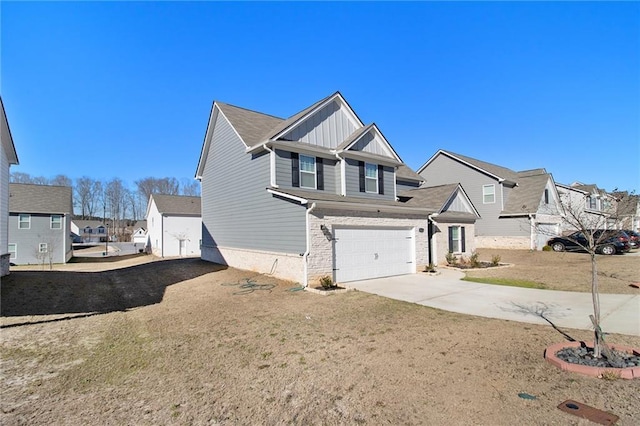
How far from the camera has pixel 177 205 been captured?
113 ft

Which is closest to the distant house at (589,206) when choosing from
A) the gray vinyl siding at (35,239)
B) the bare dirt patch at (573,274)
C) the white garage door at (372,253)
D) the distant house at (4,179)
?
the bare dirt patch at (573,274)

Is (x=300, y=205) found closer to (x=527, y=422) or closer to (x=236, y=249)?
(x=236, y=249)

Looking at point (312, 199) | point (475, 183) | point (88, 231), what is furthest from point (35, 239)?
point (88, 231)

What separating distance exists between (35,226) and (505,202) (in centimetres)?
3990

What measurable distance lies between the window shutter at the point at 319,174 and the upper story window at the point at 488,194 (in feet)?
63.0

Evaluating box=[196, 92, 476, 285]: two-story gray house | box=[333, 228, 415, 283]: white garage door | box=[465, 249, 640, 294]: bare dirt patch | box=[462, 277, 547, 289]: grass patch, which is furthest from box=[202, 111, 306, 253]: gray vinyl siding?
box=[465, 249, 640, 294]: bare dirt patch

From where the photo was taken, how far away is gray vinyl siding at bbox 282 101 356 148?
15.2m

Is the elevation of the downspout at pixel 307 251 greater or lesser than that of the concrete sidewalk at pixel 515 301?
greater

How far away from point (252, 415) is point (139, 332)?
4614mm

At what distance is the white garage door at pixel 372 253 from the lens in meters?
13.5

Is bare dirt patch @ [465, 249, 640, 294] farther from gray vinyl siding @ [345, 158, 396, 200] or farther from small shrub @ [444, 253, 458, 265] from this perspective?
gray vinyl siding @ [345, 158, 396, 200]

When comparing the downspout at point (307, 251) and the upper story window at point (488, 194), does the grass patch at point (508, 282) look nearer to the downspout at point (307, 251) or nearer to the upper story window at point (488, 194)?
the downspout at point (307, 251)

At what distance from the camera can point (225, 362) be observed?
565 cm

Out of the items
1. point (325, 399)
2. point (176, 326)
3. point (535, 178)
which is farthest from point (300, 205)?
point (535, 178)
